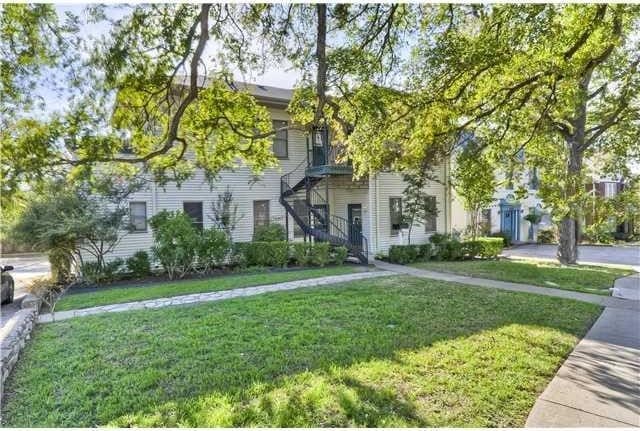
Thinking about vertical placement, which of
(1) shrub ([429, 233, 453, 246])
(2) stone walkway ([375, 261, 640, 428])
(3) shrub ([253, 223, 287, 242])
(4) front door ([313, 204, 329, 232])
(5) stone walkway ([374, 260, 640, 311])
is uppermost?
(4) front door ([313, 204, 329, 232])

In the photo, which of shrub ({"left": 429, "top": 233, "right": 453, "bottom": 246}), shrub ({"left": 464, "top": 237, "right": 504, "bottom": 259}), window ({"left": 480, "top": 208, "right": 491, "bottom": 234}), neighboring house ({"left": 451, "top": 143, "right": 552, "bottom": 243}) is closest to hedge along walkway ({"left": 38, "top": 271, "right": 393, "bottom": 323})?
shrub ({"left": 429, "top": 233, "right": 453, "bottom": 246})

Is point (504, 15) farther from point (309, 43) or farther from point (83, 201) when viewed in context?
point (83, 201)

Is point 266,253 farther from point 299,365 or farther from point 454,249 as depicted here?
point 299,365

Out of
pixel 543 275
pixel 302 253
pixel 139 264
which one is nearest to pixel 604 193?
pixel 543 275

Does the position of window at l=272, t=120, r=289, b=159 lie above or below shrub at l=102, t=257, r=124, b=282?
above

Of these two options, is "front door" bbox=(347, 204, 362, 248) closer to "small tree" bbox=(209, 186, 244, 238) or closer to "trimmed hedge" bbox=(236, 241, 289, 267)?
"trimmed hedge" bbox=(236, 241, 289, 267)

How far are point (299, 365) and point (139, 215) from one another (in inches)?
460

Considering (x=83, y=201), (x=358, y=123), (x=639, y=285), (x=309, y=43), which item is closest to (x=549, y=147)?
(x=639, y=285)

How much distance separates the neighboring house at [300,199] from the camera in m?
14.2

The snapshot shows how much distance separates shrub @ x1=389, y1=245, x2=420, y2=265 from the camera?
1502 cm

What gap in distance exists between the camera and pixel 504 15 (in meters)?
6.23

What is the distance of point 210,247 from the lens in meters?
12.1

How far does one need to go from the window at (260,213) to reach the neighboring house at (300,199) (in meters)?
0.04

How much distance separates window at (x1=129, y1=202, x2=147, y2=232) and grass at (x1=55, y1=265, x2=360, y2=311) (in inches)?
136
